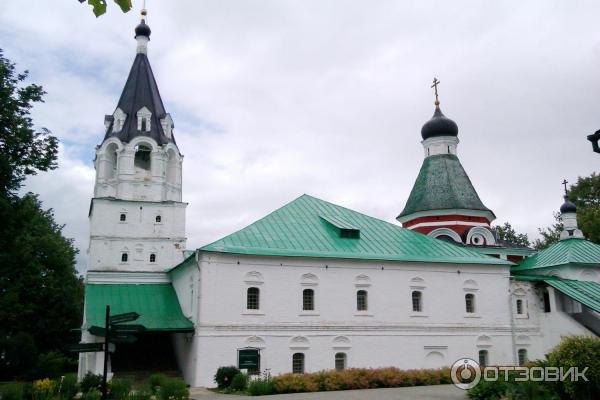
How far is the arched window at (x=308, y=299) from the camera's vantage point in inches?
869

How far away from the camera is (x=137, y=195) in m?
26.0

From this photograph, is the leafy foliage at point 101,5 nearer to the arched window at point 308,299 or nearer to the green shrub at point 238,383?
the green shrub at point 238,383

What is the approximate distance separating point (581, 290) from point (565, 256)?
2867 mm

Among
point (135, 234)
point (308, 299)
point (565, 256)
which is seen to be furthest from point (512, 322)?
point (135, 234)

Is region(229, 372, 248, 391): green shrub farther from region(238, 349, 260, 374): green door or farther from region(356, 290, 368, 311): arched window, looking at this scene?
region(356, 290, 368, 311): arched window

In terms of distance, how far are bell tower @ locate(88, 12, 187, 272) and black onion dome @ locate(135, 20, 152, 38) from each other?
4.26 m

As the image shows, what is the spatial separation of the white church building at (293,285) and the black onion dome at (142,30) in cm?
8

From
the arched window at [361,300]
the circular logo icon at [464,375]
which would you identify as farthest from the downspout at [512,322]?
the circular logo icon at [464,375]

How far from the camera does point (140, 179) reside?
26.2 metres

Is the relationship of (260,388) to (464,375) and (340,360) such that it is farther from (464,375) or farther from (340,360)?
(340,360)

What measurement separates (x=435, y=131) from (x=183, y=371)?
64.7 feet

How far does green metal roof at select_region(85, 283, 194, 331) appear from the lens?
70.0 feet

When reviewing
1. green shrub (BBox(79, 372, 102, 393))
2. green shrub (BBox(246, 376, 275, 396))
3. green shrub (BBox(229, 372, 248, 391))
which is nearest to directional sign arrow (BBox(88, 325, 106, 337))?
green shrub (BBox(79, 372, 102, 393))

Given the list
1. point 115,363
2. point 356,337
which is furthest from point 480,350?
point 115,363
